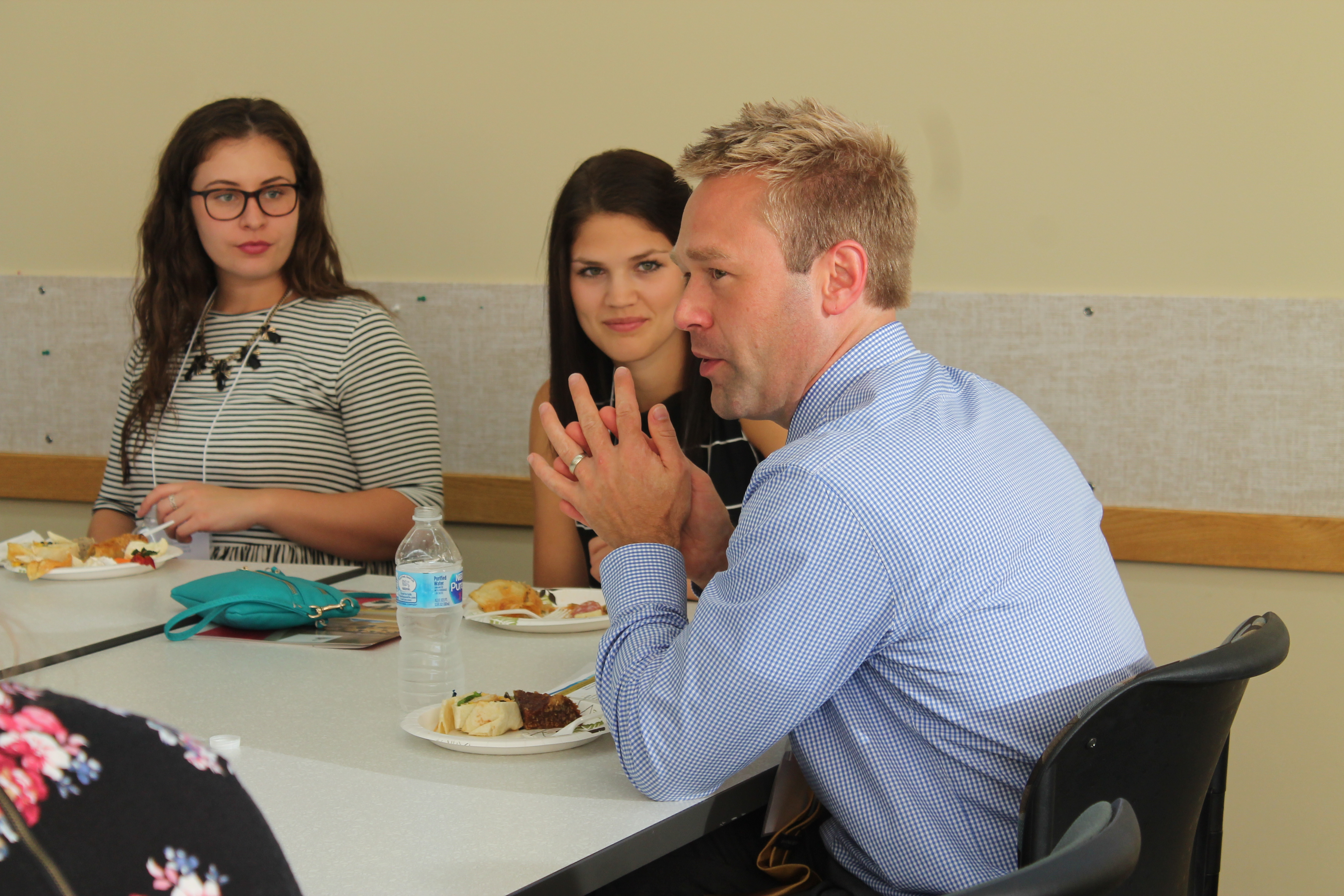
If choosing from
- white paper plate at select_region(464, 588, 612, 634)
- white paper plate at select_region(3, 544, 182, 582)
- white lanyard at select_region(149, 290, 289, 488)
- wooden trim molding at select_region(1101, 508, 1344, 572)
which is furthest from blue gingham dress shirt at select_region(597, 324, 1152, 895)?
white lanyard at select_region(149, 290, 289, 488)

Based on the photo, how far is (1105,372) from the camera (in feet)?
7.61

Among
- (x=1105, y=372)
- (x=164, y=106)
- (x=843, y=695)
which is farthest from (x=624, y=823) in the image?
(x=164, y=106)

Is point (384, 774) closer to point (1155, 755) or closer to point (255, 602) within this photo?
point (255, 602)

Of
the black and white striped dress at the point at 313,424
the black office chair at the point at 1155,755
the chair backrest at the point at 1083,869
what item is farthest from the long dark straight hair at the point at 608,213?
the chair backrest at the point at 1083,869

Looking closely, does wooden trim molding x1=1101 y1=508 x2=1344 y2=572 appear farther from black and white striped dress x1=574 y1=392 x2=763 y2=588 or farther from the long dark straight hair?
the long dark straight hair

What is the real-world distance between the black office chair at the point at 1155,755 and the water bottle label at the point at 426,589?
73cm

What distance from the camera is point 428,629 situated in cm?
143

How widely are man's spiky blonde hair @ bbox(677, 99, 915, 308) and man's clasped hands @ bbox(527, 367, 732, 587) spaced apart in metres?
0.25

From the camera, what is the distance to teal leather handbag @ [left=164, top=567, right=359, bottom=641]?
Result: 5.18 feet

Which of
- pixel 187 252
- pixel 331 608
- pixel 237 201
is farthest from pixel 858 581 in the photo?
pixel 187 252

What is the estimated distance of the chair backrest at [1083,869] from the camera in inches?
22.9

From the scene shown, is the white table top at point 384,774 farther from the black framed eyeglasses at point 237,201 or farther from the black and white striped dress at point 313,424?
the black framed eyeglasses at point 237,201

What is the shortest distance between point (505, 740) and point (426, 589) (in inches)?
11.0

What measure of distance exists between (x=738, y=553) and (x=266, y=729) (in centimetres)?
58
